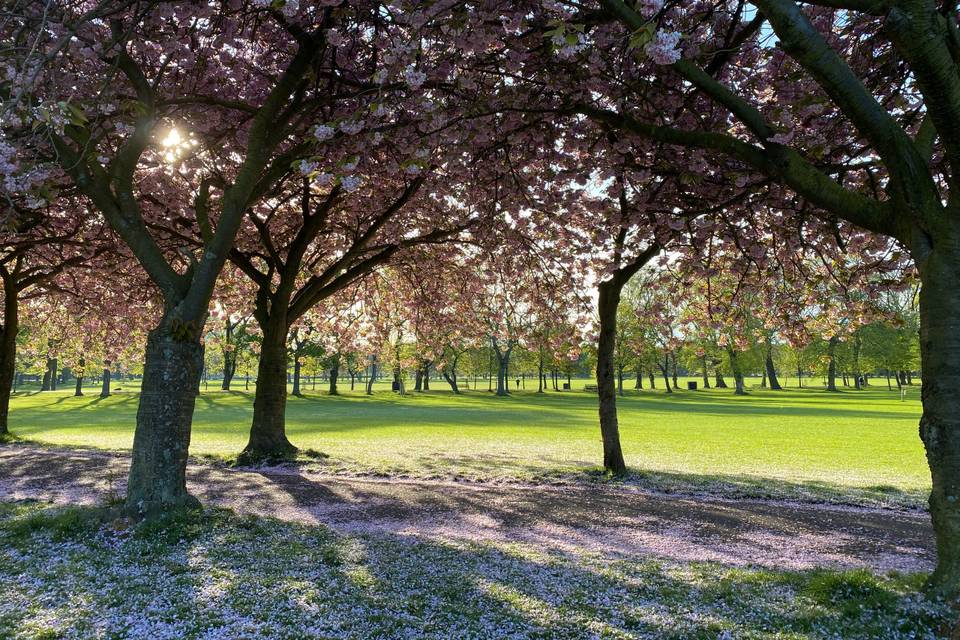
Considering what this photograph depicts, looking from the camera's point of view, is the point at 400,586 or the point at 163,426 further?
the point at 163,426

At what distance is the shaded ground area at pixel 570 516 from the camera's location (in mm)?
6301

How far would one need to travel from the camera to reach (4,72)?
23.2 feet

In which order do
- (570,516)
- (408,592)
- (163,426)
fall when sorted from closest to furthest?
(408,592), (163,426), (570,516)

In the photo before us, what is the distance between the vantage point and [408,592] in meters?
4.69

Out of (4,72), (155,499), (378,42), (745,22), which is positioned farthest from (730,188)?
(4,72)

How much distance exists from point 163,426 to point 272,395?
709 cm

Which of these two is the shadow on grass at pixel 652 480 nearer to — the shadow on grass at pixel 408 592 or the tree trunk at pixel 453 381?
the shadow on grass at pixel 408 592

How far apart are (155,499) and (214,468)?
5.86 meters

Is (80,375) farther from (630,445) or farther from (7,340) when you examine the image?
(630,445)

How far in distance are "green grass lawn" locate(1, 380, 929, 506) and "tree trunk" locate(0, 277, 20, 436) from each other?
2.13m

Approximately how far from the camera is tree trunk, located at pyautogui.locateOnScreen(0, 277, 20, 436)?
55.8 feet

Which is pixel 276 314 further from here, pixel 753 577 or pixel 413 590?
pixel 753 577

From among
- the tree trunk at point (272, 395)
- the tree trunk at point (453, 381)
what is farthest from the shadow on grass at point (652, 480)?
the tree trunk at point (453, 381)

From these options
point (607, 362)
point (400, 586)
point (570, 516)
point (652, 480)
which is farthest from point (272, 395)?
point (400, 586)
